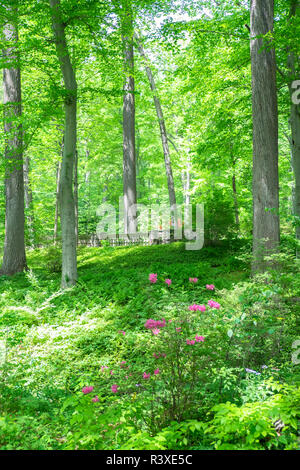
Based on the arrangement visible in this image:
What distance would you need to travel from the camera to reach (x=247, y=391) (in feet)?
8.60

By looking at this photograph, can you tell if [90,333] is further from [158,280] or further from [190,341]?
[190,341]

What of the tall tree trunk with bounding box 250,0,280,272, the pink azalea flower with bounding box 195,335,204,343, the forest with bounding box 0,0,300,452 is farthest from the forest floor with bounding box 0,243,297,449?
the tall tree trunk with bounding box 250,0,280,272

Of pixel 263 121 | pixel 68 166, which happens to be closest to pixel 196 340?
pixel 263 121

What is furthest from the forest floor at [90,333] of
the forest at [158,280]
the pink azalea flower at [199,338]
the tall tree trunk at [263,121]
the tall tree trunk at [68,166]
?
the tall tree trunk at [263,121]

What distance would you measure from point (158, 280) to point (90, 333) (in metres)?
2.29

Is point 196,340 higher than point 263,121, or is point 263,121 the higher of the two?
point 263,121

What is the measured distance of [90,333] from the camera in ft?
17.0

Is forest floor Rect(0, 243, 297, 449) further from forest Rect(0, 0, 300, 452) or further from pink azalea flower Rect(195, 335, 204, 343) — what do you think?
pink azalea flower Rect(195, 335, 204, 343)

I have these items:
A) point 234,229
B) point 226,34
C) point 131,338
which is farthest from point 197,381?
point 226,34

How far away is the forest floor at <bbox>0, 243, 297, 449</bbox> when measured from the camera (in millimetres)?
2855

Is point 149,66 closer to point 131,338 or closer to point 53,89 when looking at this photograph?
point 53,89

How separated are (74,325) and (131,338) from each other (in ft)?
5.63

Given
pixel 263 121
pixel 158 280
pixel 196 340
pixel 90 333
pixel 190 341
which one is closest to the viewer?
pixel 190 341

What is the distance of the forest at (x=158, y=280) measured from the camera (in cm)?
263
